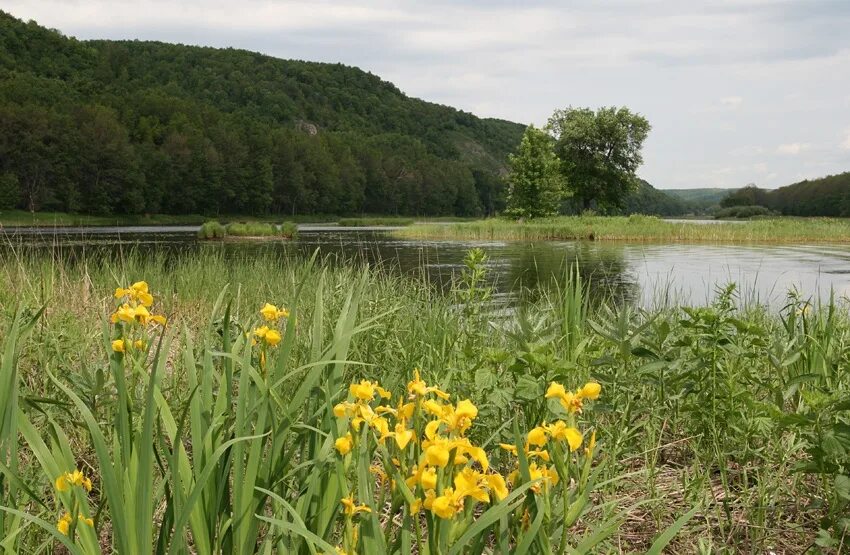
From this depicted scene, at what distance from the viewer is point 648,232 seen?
3038 cm

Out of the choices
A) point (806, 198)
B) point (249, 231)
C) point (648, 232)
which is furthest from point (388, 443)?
point (806, 198)

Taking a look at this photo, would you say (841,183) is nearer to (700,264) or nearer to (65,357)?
(700,264)

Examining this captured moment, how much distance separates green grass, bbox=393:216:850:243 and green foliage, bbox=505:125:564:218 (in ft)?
33.1

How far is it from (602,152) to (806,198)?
53846 mm

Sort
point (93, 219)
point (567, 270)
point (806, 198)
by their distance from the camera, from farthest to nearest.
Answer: point (806, 198)
point (93, 219)
point (567, 270)

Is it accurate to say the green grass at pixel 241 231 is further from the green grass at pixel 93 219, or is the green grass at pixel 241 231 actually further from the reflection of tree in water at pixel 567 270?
the green grass at pixel 93 219

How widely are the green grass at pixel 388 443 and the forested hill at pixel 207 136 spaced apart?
24401mm

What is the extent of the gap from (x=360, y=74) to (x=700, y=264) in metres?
135

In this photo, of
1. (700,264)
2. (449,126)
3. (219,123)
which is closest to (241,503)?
(700,264)

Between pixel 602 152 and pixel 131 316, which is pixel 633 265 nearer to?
pixel 131 316

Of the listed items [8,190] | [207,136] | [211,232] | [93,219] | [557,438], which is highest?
[207,136]

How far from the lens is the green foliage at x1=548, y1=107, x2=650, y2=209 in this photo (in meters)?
52.0

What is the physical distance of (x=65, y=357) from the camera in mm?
3217

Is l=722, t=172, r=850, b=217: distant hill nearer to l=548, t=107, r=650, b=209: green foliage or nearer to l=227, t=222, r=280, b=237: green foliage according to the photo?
l=548, t=107, r=650, b=209: green foliage
